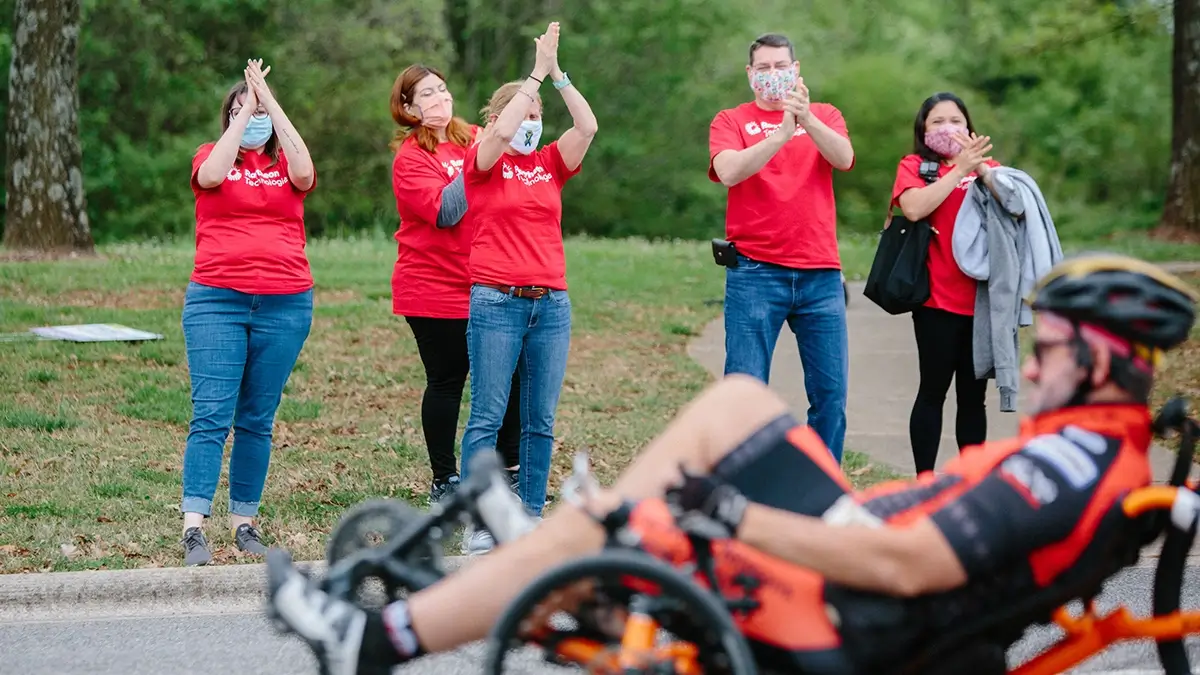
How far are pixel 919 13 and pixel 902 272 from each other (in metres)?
48.1

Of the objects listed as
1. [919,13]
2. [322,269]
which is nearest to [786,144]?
[322,269]

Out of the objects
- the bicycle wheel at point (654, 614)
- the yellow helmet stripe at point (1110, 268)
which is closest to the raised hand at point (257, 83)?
the bicycle wheel at point (654, 614)

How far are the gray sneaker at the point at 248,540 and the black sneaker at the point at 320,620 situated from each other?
255cm

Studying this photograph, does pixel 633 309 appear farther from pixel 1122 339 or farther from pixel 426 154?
pixel 1122 339

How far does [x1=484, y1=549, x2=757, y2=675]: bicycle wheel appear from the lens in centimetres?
333

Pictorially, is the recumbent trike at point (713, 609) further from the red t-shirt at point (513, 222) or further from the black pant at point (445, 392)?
the black pant at point (445, 392)

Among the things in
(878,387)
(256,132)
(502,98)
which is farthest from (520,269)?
(878,387)

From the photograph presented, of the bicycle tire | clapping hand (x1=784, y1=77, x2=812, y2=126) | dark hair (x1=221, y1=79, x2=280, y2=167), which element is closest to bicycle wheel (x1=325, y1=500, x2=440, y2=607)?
the bicycle tire

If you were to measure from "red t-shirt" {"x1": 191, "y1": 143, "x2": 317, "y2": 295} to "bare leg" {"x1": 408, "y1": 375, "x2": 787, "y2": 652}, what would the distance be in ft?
8.99

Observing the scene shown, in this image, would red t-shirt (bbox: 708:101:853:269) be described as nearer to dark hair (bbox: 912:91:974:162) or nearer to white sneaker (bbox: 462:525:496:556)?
dark hair (bbox: 912:91:974:162)

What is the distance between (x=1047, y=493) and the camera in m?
3.44

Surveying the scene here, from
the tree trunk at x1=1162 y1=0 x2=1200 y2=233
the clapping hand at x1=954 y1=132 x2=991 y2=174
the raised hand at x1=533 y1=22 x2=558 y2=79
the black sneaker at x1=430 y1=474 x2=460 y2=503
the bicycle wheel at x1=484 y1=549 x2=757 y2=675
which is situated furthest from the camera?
the tree trunk at x1=1162 y1=0 x2=1200 y2=233

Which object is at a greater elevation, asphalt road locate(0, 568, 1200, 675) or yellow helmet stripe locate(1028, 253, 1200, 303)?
yellow helmet stripe locate(1028, 253, 1200, 303)

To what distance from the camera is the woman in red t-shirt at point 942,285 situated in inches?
260
